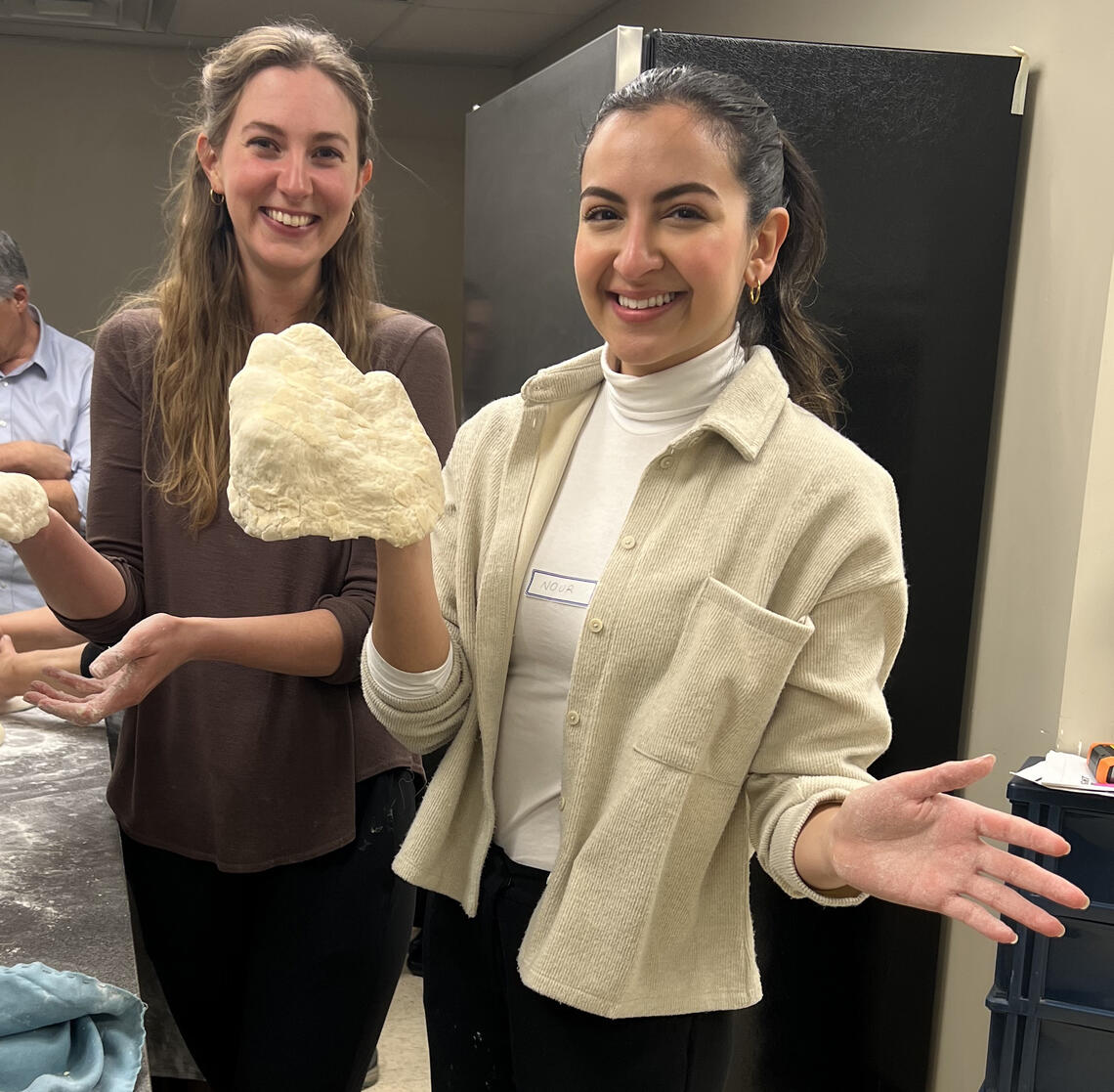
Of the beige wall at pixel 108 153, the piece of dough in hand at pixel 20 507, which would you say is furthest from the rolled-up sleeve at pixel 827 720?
the beige wall at pixel 108 153

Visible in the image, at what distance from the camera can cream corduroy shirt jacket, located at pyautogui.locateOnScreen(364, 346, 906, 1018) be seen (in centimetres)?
105

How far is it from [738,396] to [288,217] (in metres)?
0.63

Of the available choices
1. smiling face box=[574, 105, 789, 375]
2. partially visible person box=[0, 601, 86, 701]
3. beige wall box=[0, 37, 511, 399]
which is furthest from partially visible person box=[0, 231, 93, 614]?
beige wall box=[0, 37, 511, 399]

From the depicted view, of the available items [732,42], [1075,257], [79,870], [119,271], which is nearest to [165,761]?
[79,870]

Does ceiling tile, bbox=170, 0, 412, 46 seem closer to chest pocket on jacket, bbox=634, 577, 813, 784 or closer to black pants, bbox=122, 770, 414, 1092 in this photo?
black pants, bbox=122, 770, 414, 1092

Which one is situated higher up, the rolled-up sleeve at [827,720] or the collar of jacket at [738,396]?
the collar of jacket at [738,396]

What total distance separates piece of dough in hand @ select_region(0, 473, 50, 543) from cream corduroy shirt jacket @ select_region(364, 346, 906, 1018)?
1.59 feet

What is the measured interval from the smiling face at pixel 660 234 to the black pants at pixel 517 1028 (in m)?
0.54

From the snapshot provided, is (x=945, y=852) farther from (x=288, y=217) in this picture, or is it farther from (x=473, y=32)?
(x=473, y=32)

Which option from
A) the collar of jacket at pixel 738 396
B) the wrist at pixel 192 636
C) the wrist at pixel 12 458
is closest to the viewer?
the collar of jacket at pixel 738 396

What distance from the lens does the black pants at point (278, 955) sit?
1439 millimetres

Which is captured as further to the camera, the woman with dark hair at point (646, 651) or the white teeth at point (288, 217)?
the white teeth at point (288, 217)

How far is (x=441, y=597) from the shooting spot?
1.25 m

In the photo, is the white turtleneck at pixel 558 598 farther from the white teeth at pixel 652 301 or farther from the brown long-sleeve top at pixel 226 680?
the brown long-sleeve top at pixel 226 680
